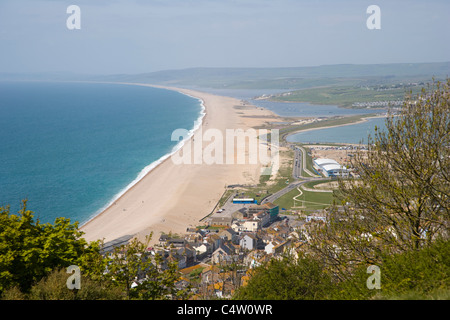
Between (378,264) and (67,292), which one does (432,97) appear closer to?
(378,264)

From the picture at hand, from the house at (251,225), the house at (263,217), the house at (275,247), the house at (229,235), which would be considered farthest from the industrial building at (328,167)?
the house at (275,247)

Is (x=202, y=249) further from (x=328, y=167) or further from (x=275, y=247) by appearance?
(x=328, y=167)

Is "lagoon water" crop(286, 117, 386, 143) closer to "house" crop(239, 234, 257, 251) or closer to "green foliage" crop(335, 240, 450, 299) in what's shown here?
"house" crop(239, 234, 257, 251)

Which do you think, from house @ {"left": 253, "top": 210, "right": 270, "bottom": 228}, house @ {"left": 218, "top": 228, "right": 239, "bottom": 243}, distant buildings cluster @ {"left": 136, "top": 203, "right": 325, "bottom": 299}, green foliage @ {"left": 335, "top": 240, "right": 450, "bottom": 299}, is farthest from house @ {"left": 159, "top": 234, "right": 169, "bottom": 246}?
green foliage @ {"left": 335, "top": 240, "right": 450, "bottom": 299}

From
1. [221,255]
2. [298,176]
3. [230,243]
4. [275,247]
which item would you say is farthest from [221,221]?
[298,176]

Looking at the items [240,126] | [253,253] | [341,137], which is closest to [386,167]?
[253,253]

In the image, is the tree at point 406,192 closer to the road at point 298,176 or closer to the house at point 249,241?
the house at point 249,241
